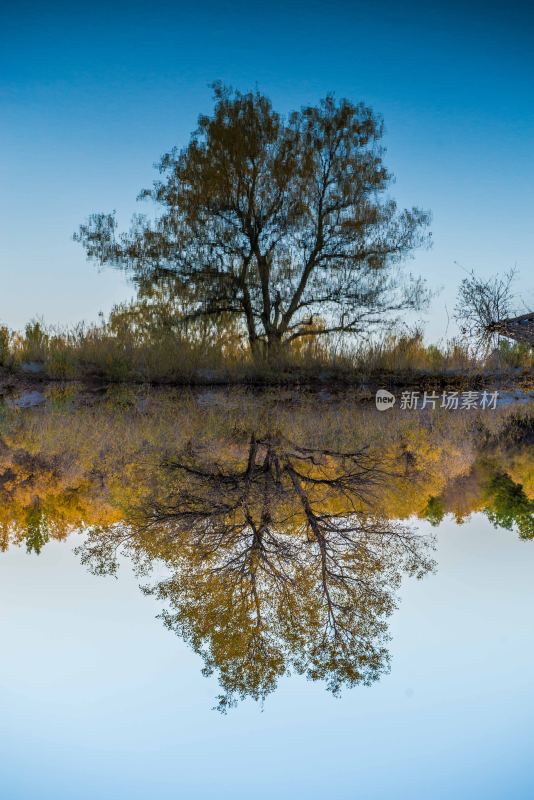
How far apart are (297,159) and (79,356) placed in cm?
642

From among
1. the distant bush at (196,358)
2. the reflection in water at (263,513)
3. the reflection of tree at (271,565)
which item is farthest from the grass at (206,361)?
the reflection of tree at (271,565)

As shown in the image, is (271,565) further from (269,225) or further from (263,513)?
(269,225)

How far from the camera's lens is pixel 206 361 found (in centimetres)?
1037

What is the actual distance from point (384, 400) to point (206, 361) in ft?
11.3

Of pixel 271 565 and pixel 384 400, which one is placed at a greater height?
pixel 384 400

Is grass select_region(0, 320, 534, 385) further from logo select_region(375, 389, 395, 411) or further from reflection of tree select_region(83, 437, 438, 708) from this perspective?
reflection of tree select_region(83, 437, 438, 708)

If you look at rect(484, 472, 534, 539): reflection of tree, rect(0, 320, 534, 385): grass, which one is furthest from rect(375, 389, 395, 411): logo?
rect(484, 472, 534, 539): reflection of tree

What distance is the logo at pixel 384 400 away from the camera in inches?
304

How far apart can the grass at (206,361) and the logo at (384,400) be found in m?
0.97

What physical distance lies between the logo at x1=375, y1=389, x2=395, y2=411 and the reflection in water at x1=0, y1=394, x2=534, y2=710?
84.6 inches

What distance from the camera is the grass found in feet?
33.0

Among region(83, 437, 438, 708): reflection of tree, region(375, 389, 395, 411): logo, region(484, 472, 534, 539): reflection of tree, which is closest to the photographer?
region(83, 437, 438, 708): reflection of tree

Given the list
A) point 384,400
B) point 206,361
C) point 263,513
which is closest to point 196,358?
point 206,361

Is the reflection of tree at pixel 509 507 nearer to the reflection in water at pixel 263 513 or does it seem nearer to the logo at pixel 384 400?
the reflection in water at pixel 263 513
